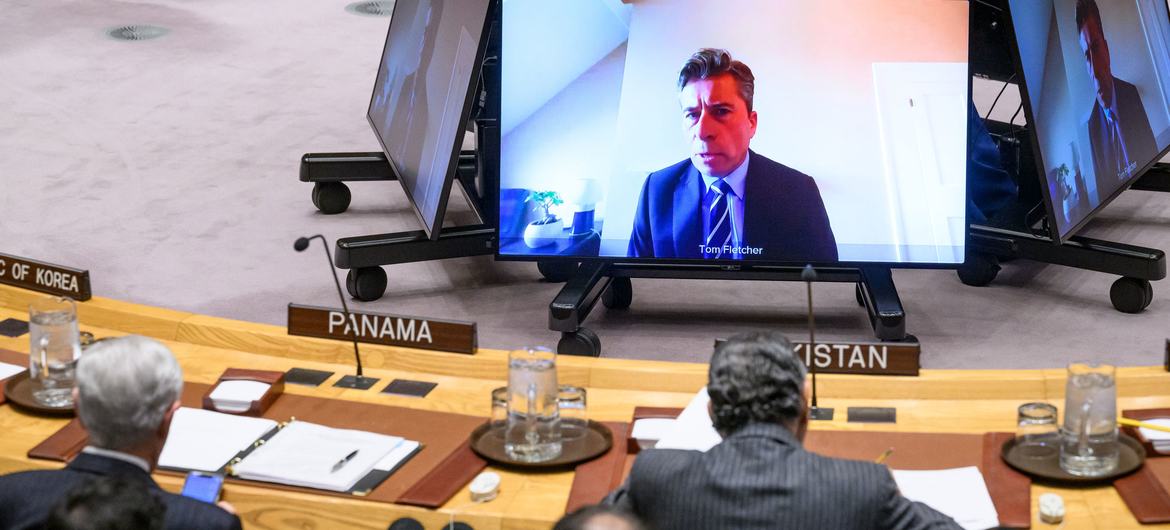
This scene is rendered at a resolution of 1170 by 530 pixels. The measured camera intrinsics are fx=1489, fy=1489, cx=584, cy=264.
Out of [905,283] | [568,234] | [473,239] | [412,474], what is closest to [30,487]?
[412,474]

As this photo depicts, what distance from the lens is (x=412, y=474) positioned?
102 inches

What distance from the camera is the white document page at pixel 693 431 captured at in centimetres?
256

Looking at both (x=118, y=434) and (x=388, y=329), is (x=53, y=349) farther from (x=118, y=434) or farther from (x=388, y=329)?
(x=118, y=434)

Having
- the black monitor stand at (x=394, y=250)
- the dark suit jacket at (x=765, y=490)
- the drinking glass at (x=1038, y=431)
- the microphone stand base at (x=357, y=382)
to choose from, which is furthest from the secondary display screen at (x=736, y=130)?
the dark suit jacket at (x=765, y=490)

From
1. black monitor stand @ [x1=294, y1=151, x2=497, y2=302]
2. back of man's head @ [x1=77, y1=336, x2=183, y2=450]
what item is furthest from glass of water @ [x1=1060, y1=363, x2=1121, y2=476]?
black monitor stand @ [x1=294, y1=151, x2=497, y2=302]

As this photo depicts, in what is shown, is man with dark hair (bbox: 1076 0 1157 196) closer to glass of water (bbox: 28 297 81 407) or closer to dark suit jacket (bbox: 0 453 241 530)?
glass of water (bbox: 28 297 81 407)

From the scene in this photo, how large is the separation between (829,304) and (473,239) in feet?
3.88

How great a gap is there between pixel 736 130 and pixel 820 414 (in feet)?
4.75

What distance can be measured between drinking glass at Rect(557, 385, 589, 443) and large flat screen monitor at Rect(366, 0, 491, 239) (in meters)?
1.50

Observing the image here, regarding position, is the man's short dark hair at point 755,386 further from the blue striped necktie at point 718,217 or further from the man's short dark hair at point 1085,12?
the man's short dark hair at point 1085,12

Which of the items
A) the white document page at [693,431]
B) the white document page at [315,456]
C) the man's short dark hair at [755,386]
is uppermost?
the man's short dark hair at [755,386]

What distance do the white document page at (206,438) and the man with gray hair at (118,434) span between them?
421 millimetres

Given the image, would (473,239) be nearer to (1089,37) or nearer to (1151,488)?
(1089,37)

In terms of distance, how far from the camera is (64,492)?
209cm
